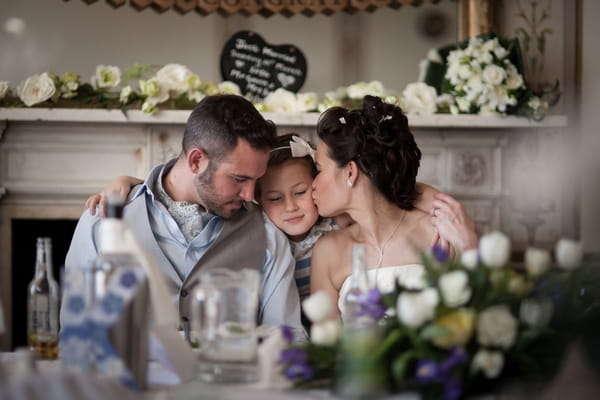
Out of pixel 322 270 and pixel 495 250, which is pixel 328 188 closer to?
pixel 322 270

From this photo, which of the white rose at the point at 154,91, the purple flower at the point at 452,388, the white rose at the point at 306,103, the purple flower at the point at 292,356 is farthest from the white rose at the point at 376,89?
the purple flower at the point at 452,388

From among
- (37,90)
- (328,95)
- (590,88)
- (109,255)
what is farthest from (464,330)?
(590,88)

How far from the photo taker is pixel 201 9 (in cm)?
418

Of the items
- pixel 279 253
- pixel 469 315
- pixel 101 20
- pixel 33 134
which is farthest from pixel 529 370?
pixel 101 20

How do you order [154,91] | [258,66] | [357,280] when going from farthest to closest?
[258,66]
[154,91]
[357,280]

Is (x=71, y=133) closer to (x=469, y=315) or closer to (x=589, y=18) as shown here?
(x=589, y=18)

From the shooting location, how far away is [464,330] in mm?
1323

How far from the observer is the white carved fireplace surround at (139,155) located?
3.93 m

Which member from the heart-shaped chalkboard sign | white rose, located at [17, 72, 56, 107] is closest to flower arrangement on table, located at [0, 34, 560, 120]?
white rose, located at [17, 72, 56, 107]

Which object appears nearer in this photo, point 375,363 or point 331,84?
point 375,363

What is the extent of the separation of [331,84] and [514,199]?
1298 millimetres

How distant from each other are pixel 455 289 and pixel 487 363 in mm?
125

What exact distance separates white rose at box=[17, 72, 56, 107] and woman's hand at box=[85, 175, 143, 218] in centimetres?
122

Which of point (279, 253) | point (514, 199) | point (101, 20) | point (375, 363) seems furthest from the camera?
point (101, 20)
